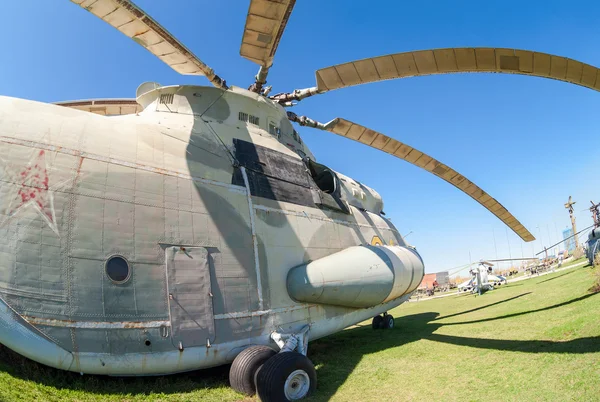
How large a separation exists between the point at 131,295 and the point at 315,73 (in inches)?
212

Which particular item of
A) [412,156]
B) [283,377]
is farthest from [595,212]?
[283,377]

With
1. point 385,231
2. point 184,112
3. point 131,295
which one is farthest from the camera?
point 385,231

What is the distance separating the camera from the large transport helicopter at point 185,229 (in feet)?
15.3

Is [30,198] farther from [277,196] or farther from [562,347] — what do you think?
[562,347]

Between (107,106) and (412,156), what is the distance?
9.08 metres

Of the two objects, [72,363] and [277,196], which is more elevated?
[277,196]

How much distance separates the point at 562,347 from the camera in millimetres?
6246

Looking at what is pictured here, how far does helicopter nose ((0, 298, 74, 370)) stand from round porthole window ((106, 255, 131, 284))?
3.34ft

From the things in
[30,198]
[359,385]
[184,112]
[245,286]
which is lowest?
[359,385]

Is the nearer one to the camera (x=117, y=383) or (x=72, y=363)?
(x=72, y=363)

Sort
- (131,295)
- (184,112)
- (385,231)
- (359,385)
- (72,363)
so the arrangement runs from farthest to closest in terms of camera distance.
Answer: (385,231) → (184,112) → (359,385) → (131,295) → (72,363)

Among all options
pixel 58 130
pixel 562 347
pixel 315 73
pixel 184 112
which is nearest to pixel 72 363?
pixel 58 130

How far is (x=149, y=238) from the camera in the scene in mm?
5410

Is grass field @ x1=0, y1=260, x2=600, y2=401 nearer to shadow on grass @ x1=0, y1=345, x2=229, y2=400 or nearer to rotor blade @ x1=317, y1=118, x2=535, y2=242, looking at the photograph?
shadow on grass @ x1=0, y1=345, x2=229, y2=400
